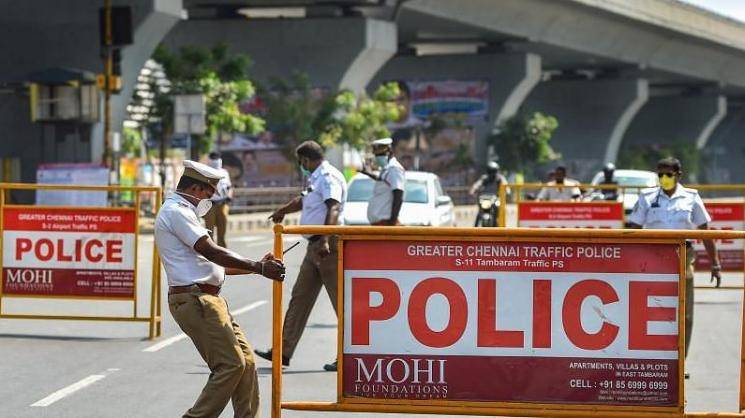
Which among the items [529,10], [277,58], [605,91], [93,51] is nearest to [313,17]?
[277,58]

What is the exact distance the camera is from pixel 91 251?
15477 millimetres

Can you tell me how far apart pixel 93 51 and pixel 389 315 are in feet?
111

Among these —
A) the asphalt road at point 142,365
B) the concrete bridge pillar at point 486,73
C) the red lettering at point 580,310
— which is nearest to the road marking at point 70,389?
the asphalt road at point 142,365

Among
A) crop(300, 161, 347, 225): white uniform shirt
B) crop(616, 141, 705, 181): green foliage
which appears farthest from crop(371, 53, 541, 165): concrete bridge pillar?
crop(300, 161, 347, 225): white uniform shirt

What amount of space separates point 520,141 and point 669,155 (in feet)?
63.5

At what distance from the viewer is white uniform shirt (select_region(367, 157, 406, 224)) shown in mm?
15484

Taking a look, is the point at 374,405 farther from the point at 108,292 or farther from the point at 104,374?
the point at 108,292

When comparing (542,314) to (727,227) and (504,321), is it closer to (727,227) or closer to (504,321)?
(504,321)

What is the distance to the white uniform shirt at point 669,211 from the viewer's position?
13339 mm

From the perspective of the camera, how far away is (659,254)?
8359 mm

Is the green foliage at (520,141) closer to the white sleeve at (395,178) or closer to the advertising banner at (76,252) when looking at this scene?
the white sleeve at (395,178)

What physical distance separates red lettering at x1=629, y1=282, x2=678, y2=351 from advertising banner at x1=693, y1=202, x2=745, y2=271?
12.3 metres

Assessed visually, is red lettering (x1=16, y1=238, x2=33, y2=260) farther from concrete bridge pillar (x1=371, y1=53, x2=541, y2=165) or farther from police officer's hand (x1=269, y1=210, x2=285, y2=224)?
concrete bridge pillar (x1=371, y1=53, x2=541, y2=165)

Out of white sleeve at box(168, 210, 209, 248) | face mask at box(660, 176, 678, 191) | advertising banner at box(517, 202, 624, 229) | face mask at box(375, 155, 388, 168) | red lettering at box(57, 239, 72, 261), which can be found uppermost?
face mask at box(375, 155, 388, 168)
